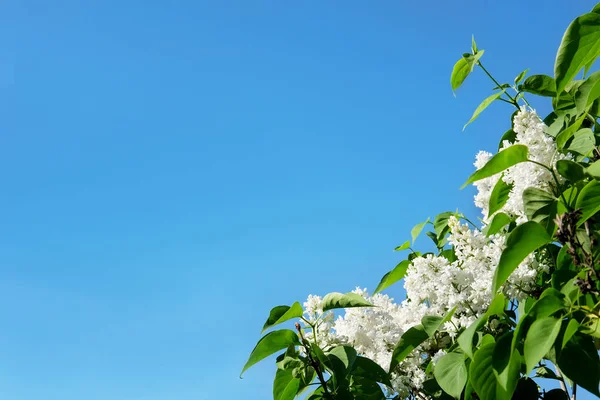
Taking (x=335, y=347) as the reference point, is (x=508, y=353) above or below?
below

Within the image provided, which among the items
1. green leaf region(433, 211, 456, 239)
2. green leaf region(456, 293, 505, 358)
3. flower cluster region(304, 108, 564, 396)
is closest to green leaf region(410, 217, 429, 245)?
green leaf region(433, 211, 456, 239)

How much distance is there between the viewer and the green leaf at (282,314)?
2.25 metres

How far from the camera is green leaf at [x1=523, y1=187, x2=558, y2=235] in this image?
2.00 meters

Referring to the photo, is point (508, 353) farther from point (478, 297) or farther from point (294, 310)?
point (294, 310)

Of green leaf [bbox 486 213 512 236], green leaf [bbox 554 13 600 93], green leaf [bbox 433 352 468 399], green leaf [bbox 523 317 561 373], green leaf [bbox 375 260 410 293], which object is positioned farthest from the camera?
green leaf [bbox 375 260 410 293]

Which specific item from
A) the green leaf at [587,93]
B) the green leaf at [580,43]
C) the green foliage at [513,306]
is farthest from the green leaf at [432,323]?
the green leaf at [580,43]

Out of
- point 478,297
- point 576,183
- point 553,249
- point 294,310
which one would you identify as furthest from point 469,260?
point 294,310

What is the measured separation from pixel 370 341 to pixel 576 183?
1.03 meters

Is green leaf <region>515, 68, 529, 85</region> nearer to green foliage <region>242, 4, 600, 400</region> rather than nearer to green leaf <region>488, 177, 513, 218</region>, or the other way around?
green foliage <region>242, 4, 600, 400</region>

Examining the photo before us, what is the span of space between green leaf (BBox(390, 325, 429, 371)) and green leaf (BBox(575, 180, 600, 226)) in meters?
0.75

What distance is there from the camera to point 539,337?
5.58 ft

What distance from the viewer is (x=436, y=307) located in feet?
7.90

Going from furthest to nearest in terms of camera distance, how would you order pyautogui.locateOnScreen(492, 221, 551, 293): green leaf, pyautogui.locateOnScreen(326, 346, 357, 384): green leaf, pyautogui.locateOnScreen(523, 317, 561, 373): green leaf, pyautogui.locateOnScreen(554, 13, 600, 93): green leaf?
pyautogui.locateOnScreen(326, 346, 357, 384): green leaf
pyautogui.locateOnScreen(554, 13, 600, 93): green leaf
pyautogui.locateOnScreen(492, 221, 551, 293): green leaf
pyautogui.locateOnScreen(523, 317, 561, 373): green leaf

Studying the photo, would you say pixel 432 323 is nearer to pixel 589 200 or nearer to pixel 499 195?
pixel 499 195
